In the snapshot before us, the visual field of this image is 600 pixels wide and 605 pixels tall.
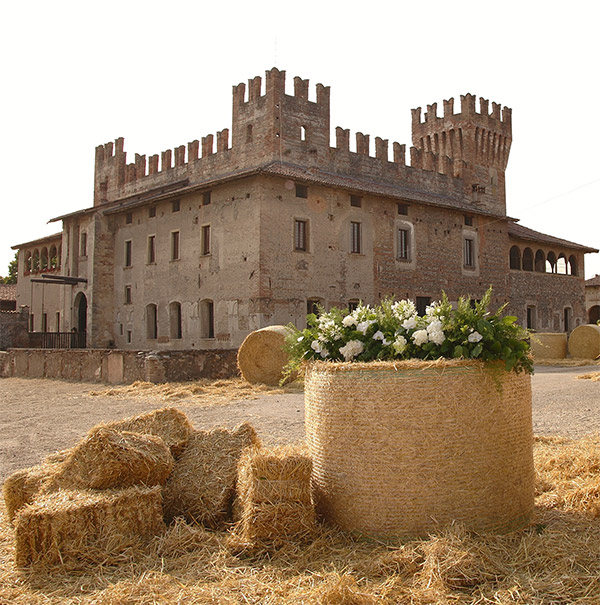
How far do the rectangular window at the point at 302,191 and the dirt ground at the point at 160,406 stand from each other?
10.2 metres

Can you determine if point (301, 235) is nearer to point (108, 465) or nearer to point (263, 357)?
point (263, 357)

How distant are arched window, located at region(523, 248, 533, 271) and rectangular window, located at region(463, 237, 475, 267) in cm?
577

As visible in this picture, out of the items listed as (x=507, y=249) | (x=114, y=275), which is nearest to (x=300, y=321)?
(x=114, y=275)

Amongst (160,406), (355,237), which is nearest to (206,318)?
(355,237)

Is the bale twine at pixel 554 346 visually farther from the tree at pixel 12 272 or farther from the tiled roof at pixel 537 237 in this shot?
the tree at pixel 12 272

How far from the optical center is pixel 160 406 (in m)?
11.8

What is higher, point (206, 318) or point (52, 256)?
point (52, 256)

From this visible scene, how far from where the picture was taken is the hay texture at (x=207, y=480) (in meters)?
4.12

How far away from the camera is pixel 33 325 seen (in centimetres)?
3297

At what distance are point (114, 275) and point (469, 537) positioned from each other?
84.9 ft

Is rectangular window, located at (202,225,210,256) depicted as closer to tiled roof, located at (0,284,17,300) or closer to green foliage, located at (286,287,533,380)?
green foliage, located at (286,287,533,380)

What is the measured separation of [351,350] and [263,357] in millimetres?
11663

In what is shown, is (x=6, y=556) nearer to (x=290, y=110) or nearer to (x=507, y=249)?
(x=290, y=110)

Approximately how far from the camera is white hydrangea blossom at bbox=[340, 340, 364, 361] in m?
4.23
